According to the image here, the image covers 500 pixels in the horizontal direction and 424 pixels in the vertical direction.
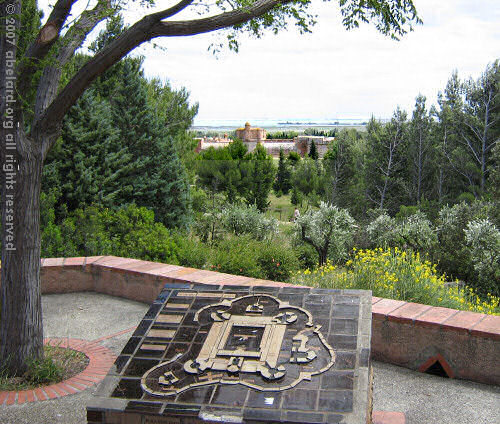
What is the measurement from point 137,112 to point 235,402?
16.1m

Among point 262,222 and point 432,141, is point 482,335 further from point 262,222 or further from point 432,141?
point 432,141

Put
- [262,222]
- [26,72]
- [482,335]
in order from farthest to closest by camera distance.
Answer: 1. [262,222]
2. [26,72]
3. [482,335]

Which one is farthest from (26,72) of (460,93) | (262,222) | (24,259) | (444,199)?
(460,93)

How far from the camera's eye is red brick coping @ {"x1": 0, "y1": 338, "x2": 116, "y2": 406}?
3.98 m

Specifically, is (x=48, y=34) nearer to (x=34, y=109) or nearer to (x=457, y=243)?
(x=34, y=109)

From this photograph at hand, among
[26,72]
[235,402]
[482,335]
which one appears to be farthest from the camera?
[26,72]

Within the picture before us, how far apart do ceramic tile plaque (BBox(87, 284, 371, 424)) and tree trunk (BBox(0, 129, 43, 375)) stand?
4.33 ft

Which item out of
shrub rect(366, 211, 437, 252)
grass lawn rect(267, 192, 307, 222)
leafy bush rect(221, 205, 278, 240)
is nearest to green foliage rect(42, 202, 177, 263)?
leafy bush rect(221, 205, 278, 240)

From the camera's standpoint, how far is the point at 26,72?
14.1 ft

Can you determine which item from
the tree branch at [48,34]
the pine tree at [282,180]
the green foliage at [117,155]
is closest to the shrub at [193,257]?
the green foliage at [117,155]

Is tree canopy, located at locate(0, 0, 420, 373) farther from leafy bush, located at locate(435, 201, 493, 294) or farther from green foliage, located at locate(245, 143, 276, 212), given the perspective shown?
green foliage, located at locate(245, 143, 276, 212)

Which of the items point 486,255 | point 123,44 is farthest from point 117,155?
point 123,44

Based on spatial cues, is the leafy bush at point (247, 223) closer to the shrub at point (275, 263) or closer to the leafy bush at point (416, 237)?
the leafy bush at point (416, 237)

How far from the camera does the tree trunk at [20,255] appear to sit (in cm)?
416
